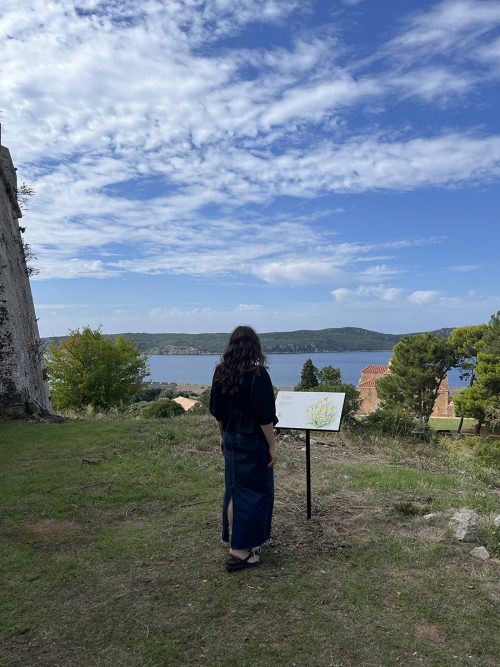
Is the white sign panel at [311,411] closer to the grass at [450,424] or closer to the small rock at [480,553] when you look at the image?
the small rock at [480,553]

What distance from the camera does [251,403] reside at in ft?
13.4

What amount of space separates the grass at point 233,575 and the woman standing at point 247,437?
0.29m

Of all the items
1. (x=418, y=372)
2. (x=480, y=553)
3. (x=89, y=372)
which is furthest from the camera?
(x=418, y=372)

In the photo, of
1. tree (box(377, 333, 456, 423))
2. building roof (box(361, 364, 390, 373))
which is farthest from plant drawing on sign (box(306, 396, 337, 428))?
building roof (box(361, 364, 390, 373))

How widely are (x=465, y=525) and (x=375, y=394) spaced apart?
147ft

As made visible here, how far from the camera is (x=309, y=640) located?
3.11m

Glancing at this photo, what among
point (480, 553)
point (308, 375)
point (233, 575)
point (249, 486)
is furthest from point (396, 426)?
point (308, 375)

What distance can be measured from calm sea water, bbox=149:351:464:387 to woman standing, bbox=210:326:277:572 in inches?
1945

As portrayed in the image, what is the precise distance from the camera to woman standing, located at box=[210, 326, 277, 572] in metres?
4.09

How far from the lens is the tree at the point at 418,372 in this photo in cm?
3656

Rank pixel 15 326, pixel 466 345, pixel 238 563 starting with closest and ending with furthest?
1. pixel 238 563
2. pixel 15 326
3. pixel 466 345

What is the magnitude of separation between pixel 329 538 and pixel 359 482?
1.98 meters

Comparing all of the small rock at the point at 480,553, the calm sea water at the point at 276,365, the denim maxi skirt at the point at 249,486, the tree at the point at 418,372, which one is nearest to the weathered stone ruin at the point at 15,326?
the denim maxi skirt at the point at 249,486

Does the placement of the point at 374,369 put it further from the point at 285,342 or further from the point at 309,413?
the point at 285,342
